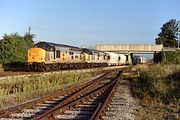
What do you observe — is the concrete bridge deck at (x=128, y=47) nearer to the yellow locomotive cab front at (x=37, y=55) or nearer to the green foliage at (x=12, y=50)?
the green foliage at (x=12, y=50)

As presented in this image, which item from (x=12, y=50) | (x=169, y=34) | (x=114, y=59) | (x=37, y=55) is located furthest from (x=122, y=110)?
(x=169, y=34)

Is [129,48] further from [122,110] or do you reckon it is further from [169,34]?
[122,110]

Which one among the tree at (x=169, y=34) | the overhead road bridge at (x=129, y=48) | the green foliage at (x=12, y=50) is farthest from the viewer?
the tree at (x=169, y=34)

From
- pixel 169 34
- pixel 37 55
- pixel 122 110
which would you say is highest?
pixel 169 34

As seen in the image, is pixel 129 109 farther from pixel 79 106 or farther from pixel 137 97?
pixel 137 97

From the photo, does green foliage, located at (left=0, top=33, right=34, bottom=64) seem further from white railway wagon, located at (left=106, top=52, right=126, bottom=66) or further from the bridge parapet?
the bridge parapet

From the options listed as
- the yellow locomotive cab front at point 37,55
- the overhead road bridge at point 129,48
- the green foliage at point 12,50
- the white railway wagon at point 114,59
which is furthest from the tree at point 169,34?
the yellow locomotive cab front at point 37,55

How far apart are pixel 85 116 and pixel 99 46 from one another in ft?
262

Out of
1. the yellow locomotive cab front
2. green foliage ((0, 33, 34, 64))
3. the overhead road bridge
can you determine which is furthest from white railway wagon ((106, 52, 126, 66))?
the yellow locomotive cab front

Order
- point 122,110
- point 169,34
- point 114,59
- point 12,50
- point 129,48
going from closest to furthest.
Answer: point 122,110 → point 12,50 → point 114,59 → point 129,48 → point 169,34

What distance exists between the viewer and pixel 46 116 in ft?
30.0

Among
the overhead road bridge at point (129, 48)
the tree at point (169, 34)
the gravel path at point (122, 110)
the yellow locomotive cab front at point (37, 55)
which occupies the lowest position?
the gravel path at point (122, 110)

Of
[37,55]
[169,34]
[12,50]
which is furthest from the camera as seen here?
[169,34]

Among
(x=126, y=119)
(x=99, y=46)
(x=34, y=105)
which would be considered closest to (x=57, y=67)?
(x=34, y=105)
